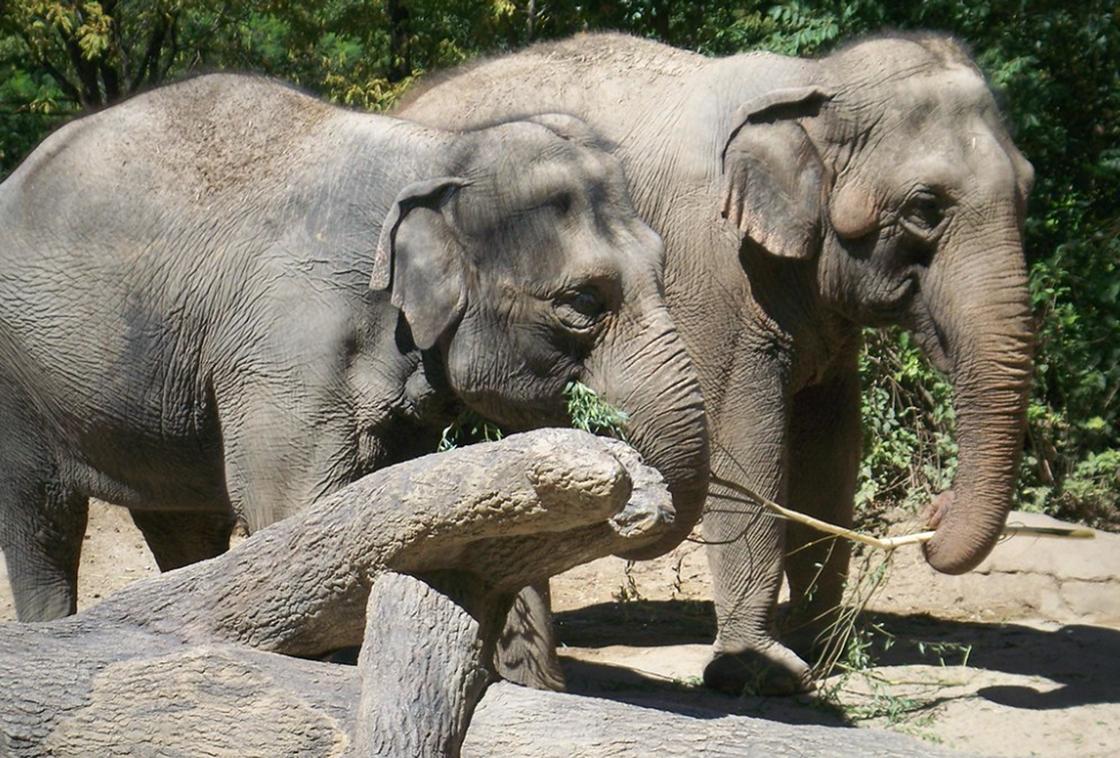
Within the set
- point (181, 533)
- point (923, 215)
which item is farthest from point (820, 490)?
point (181, 533)

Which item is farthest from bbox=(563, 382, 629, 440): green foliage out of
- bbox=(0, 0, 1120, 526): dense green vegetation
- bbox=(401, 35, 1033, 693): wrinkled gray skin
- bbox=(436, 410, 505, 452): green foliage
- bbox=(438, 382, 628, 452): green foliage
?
bbox=(0, 0, 1120, 526): dense green vegetation

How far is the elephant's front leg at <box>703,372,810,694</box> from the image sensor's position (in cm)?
718

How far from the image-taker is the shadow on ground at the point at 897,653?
7.06 metres

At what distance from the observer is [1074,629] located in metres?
8.28

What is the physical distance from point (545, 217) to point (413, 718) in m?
1.89

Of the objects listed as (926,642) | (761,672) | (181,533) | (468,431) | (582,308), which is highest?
(582,308)

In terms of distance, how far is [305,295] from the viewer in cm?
557

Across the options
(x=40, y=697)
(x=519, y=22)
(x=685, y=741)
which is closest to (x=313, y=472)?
(x=40, y=697)

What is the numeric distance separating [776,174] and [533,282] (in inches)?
76.1

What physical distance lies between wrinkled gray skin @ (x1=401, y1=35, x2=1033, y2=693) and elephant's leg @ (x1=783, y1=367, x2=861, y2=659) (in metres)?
0.33

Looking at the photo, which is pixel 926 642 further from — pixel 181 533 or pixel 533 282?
pixel 533 282

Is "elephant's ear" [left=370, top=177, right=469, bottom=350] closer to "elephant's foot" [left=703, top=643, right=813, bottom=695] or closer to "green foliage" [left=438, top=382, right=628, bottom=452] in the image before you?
"green foliage" [left=438, top=382, right=628, bottom=452]

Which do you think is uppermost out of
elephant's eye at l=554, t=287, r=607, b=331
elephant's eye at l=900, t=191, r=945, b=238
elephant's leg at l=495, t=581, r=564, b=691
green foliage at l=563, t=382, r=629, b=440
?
elephant's eye at l=900, t=191, r=945, b=238

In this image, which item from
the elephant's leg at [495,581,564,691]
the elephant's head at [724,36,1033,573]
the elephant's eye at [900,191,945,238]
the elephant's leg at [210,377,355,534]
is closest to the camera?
the elephant's leg at [210,377,355,534]
